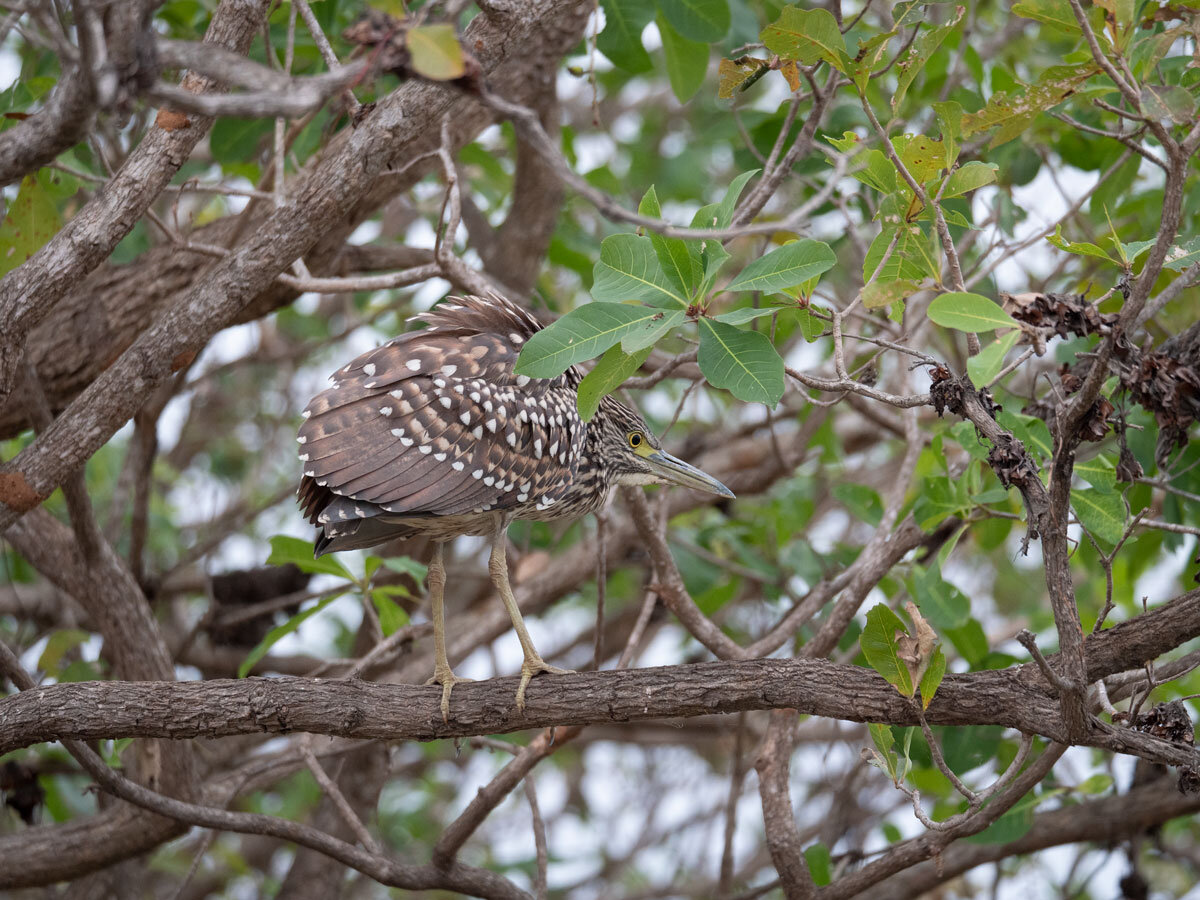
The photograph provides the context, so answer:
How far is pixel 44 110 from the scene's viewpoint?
1896 mm

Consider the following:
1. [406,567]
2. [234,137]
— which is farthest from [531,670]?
[234,137]

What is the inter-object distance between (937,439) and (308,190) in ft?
7.70

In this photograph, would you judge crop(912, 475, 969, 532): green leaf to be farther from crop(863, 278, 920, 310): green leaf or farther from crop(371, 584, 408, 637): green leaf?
crop(371, 584, 408, 637): green leaf

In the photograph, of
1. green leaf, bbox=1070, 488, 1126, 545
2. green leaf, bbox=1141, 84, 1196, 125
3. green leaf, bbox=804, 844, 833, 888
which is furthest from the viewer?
green leaf, bbox=804, 844, 833, 888

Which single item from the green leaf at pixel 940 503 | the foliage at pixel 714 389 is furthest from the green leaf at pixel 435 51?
the green leaf at pixel 940 503

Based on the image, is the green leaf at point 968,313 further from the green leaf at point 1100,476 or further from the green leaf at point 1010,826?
the green leaf at point 1010,826

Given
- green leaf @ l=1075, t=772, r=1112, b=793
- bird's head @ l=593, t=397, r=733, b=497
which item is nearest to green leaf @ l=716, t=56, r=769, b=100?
bird's head @ l=593, t=397, r=733, b=497

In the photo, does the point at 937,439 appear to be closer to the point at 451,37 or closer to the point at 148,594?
the point at 451,37

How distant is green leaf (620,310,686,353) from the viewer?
2.33 m

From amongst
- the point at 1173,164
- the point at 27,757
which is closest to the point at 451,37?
the point at 1173,164

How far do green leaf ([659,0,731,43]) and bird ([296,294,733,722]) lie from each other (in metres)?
1.31

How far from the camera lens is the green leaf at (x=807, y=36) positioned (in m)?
2.71

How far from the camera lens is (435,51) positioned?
162cm

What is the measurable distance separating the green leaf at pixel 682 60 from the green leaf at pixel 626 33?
99mm
